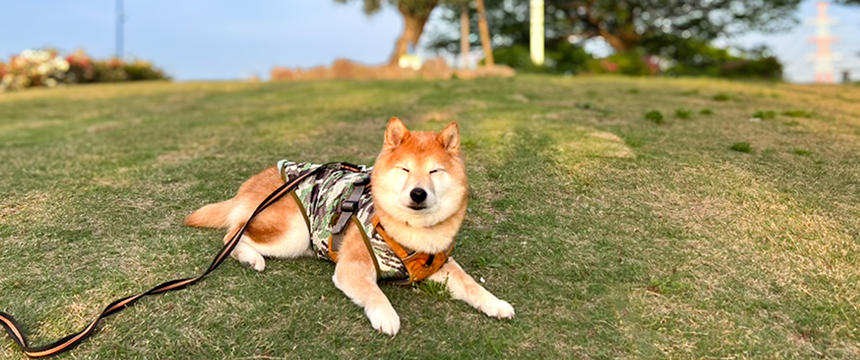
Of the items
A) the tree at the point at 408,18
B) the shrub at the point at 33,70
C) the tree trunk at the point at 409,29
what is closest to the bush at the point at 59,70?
the shrub at the point at 33,70

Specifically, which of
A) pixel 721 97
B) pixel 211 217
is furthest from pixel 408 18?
pixel 211 217

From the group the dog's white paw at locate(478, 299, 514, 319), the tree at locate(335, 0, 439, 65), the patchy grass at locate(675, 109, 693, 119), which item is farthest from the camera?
the tree at locate(335, 0, 439, 65)

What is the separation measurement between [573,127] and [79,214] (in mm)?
5870

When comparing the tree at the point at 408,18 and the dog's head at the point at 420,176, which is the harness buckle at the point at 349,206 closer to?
the dog's head at the point at 420,176

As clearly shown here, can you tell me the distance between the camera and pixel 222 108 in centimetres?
1211

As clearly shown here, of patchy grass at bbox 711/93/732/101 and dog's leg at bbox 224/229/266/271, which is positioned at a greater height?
patchy grass at bbox 711/93/732/101

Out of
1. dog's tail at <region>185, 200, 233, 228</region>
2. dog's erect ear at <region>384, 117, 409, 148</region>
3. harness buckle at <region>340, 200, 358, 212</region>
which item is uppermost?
dog's erect ear at <region>384, 117, 409, 148</region>

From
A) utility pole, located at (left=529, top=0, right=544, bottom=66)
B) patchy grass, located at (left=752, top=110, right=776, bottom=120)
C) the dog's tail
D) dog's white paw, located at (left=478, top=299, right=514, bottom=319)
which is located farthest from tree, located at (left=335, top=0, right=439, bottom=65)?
dog's white paw, located at (left=478, top=299, right=514, bottom=319)

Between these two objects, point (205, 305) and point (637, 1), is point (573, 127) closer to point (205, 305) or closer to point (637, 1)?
point (205, 305)

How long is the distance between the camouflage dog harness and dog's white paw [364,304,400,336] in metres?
0.33

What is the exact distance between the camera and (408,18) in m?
24.3

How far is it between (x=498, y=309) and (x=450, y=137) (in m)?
1.05

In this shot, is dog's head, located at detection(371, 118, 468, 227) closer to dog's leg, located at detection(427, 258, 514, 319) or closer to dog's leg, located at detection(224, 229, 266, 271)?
dog's leg, located at detection(427, 258, 514, 319)

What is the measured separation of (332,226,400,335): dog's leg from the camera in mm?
3297
